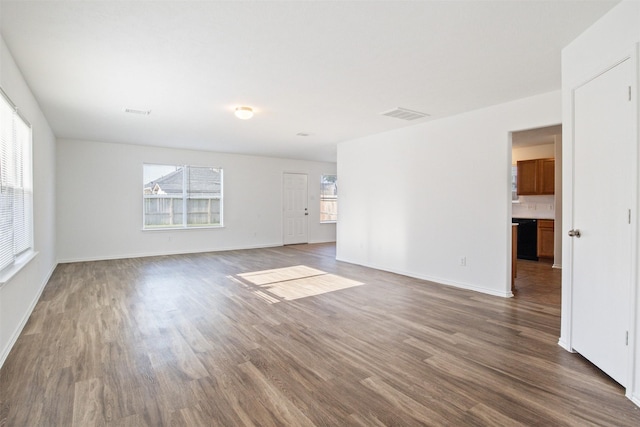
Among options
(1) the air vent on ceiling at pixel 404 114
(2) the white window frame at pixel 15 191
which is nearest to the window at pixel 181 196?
(2) the white window frame at pixel 15 191

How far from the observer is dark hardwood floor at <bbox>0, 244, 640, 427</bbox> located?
1896mm

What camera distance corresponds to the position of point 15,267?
302cm

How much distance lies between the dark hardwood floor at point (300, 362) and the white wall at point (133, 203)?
9.48 feet

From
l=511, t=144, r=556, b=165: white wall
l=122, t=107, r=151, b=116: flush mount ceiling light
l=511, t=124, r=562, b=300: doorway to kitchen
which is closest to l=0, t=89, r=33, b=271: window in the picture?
l=122, t=107, r=151, b=116: flush mount ceiling light

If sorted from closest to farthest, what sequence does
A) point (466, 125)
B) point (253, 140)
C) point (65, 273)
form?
point (466, 125) < point (65, 273) < point (253, 140)

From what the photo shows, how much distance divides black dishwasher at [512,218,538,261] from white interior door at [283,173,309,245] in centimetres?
548

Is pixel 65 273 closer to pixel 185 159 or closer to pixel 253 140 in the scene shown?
pixel 185 159

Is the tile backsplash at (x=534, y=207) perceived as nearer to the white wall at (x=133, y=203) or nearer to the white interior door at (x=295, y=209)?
the white interior door at (x=295, y=209)

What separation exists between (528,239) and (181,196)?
7.80 metres

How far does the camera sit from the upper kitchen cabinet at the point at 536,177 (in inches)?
265

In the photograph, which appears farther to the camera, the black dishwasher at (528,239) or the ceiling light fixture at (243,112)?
the black dishwasher at (528,239)

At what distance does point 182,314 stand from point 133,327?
1.62 ft

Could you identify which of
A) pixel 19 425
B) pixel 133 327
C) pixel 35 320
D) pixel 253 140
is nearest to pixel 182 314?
pixel 133 327

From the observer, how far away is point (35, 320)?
340cm
